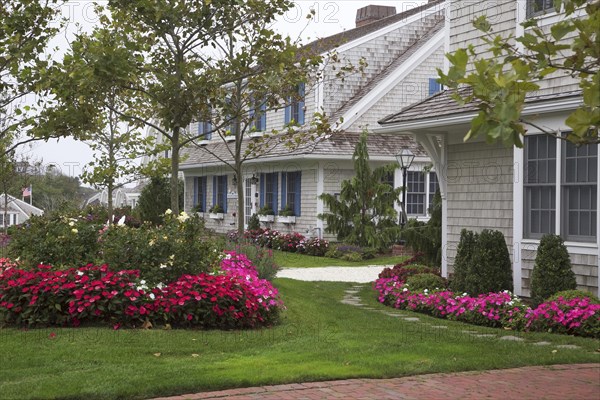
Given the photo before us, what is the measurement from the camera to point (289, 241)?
27.5 meters

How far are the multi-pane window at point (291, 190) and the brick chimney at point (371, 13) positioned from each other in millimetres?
10169

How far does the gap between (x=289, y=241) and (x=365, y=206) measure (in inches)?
152

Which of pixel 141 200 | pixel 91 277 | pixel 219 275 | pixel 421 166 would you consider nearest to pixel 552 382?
pixel 219 275

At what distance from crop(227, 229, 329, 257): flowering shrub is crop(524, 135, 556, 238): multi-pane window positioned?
1287 cm

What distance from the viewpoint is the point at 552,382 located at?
761 cm

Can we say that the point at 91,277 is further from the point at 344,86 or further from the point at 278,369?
the point at 344,86

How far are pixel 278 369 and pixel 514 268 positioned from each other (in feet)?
21.6

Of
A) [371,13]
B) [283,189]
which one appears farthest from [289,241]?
[371,13]

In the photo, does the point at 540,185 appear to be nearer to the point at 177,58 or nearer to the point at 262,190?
the point at 177,58

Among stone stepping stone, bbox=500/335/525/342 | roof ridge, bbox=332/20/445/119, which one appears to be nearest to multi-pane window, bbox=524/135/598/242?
stone stepping stone, bbox=500/335/525/342

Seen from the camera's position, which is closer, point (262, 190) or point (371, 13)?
point (262, 190)

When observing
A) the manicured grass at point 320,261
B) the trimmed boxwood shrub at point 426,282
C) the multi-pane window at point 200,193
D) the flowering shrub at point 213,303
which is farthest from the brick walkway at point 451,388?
the multi-pane window at point 200,193

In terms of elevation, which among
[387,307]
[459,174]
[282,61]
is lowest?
[387,307]

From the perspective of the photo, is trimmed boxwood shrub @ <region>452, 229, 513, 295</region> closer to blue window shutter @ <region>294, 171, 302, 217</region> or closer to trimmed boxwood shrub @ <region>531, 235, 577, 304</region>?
trimmed boxwood shrub @ <region>531, 235, 577, 304</region>
